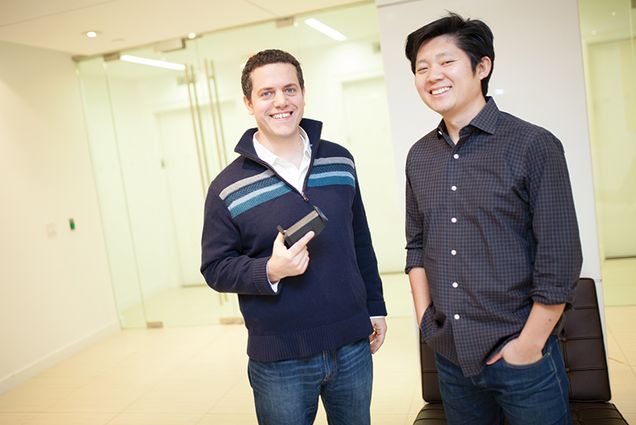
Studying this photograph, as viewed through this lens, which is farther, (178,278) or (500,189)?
(178,278)

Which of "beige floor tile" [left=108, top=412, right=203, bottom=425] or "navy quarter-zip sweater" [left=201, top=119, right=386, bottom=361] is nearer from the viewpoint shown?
"navy quarter-zip sweater" [left=201, top=119, right=386, bottom=361]

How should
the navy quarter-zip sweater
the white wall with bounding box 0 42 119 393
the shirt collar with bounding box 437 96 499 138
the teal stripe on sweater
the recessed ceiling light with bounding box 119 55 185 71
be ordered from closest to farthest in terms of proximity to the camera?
the shirt collar with bounding box 437 96 499 138, the navy quarter-zip sweater, the teal stripe on sweater, the white wall with bounding box 0 42 119 393, the recessed ceiling light with bounding box 119 55 185 71

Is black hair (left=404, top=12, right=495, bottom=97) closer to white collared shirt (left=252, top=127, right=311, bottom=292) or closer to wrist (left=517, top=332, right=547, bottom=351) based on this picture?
white collared shirt (left=252, top=127, right=311, bottom=292)

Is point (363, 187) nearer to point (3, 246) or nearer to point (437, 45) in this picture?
point (3, 246)

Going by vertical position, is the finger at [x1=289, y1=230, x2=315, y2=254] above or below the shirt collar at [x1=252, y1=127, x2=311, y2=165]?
below

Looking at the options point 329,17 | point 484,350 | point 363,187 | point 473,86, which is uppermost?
point 329,17

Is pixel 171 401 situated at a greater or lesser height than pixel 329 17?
lesser

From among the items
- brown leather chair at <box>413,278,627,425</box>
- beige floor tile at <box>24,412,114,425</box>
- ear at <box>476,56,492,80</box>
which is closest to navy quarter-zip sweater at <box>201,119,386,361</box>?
ear at <box>476,56,492,80</box>

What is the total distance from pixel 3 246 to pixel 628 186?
4.80 metres

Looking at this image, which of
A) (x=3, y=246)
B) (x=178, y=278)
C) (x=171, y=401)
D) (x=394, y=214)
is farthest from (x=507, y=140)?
(x=178, y=278)

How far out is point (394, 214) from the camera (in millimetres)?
5012

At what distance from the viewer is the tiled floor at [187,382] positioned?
3.57 m

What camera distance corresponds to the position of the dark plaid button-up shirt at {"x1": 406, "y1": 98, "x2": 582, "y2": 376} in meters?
1.44

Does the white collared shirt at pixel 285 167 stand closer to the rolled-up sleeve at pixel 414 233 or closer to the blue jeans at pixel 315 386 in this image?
the rolled-up sleeve at pixel 414 233
